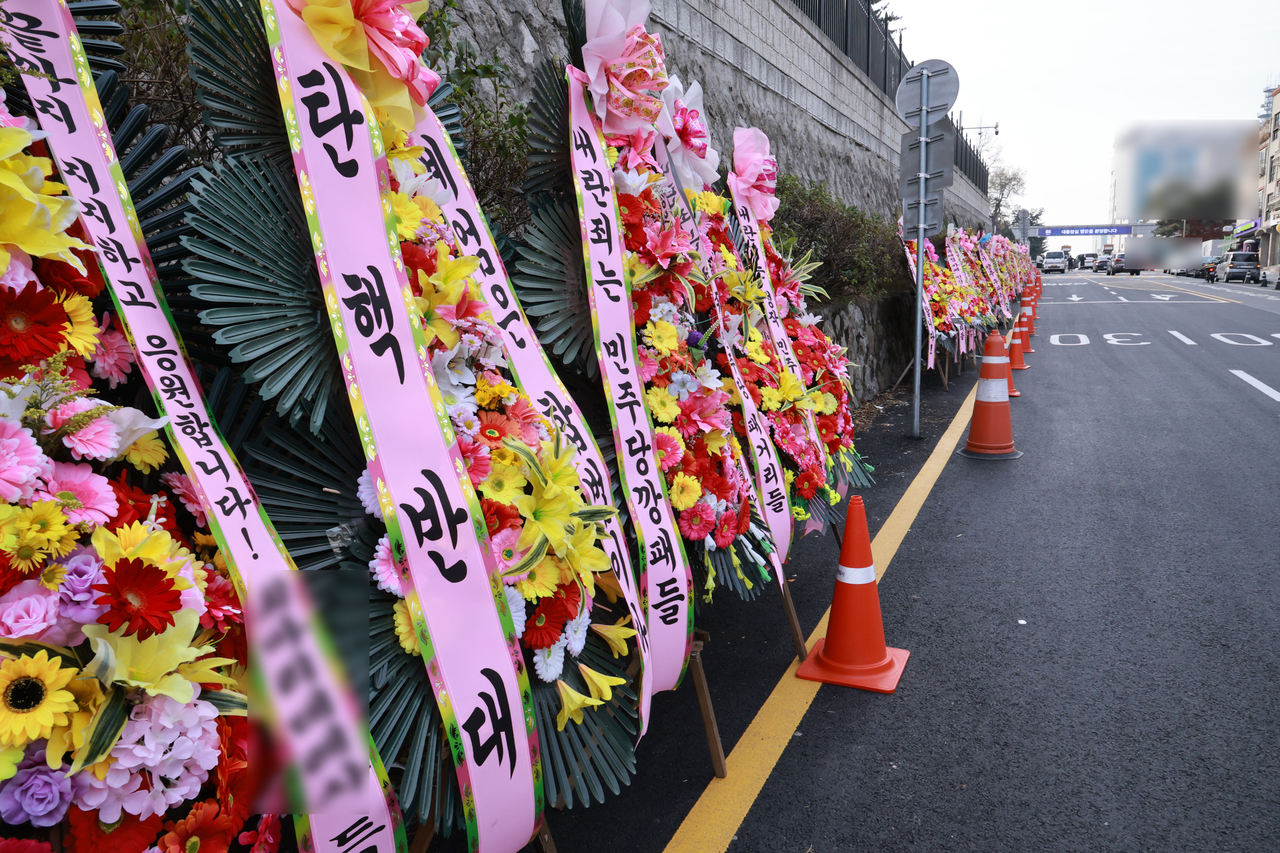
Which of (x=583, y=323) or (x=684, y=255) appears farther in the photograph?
(x=684, y=255)

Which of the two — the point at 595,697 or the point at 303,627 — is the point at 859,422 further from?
the point at 303,627

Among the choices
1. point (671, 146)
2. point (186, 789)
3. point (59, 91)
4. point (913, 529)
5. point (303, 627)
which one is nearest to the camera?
point (303, 627)

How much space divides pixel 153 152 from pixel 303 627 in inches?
75.9

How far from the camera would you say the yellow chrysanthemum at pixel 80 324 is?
1428mm

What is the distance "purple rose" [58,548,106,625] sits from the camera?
1.15 m

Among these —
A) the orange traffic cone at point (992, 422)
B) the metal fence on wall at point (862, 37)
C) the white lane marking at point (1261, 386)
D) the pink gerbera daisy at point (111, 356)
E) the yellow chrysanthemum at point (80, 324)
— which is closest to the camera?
the yellow chrysanthemum at point (80, 324)

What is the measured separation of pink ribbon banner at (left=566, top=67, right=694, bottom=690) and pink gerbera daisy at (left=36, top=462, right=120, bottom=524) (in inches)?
53.6

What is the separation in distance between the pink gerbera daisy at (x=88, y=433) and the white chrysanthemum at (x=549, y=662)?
2.95ft

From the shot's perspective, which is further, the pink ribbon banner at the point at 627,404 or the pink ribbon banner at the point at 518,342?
the pink ribbon banner at the point at 627,404

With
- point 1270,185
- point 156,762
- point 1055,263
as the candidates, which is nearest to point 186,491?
point 156,762

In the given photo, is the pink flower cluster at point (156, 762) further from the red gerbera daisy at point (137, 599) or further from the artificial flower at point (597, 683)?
the artificial flower at point (597, 683)

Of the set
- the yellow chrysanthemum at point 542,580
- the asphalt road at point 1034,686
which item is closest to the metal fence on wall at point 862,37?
the asphalt road at point 1034,686

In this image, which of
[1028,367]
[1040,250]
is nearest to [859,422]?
[1028,367]

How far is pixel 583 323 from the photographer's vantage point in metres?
2.58
